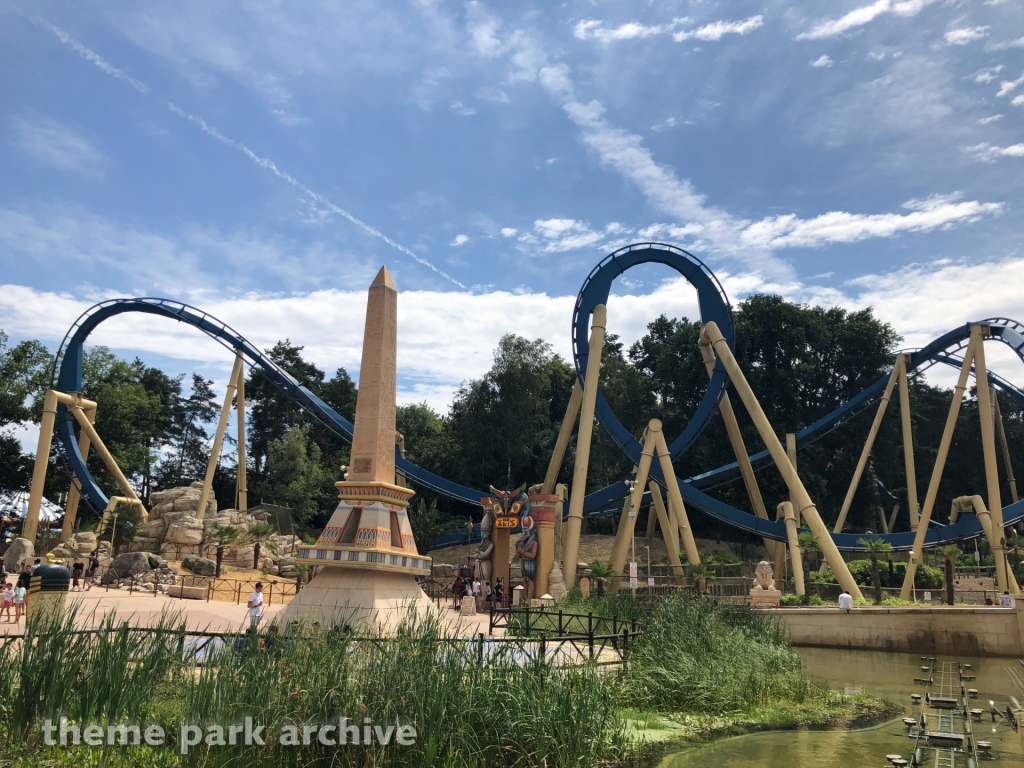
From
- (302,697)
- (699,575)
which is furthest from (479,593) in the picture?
(302,697)

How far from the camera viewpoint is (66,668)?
605cm

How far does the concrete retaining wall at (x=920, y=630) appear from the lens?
57.0ft

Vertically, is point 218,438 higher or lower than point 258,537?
higher

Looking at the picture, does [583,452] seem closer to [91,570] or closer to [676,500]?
[676,500]

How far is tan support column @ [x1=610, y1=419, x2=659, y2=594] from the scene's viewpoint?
24.4m

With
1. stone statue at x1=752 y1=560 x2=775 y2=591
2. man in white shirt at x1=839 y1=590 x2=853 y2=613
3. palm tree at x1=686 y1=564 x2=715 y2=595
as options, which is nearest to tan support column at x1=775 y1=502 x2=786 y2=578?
palm tree at x1=686 y1=564 x2=715 y2=595

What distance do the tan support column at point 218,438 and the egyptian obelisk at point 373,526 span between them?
20121 millimetres

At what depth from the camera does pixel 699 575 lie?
23.6m

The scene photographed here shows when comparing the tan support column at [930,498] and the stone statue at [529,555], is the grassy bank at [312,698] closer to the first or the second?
the stone statue at [529,555]

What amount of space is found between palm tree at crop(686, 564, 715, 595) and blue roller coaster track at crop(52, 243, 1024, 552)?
4774 mm

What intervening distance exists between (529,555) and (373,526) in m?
11.4

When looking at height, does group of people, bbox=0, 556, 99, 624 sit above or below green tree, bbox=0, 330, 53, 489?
below

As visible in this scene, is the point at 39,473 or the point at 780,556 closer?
the point at 780,556

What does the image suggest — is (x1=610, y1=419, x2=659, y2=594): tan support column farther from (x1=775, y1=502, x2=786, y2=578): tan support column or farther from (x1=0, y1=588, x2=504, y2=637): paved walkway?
(x1=775, y1=502, x2=786, y2=578): tan support column
